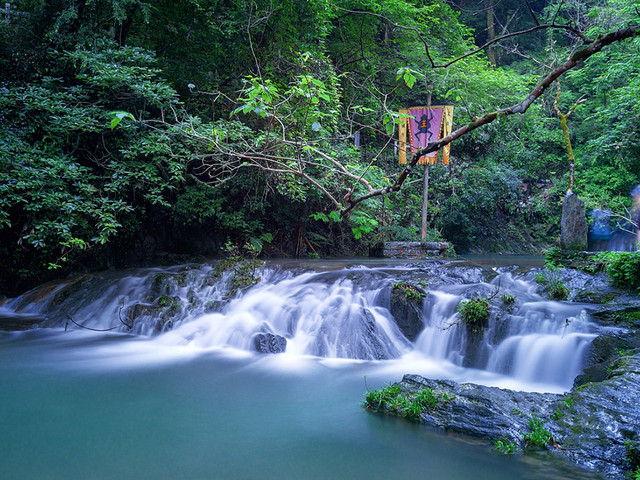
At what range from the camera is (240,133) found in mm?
7527

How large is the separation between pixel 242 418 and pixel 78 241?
4.76 meters

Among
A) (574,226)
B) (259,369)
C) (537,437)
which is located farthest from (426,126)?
(537,437)

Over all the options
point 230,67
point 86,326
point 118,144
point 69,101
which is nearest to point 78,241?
point 86,326

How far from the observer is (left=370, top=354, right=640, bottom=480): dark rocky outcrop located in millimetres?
3127

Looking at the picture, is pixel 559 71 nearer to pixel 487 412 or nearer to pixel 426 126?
pixel 487 412

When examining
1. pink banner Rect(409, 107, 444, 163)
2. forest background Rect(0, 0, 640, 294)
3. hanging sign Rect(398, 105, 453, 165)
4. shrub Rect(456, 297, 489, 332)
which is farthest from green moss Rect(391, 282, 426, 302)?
pink banner Rect(409, 107, 444, 163)

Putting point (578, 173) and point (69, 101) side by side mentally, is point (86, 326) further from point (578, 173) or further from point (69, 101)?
point (578, 173)

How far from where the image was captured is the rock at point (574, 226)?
7.91m

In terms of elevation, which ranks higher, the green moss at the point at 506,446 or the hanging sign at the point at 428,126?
the hanging sign at the point at 428,126

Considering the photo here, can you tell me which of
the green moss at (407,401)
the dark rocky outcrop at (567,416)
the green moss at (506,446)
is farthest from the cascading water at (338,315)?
the green moss at (506,446)

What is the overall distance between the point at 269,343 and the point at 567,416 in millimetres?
4067

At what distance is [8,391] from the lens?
4914 mm

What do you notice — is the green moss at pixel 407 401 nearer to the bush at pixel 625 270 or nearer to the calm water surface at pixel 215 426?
the calm water surface at pixel 215 426

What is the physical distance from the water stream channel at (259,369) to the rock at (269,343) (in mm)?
90
